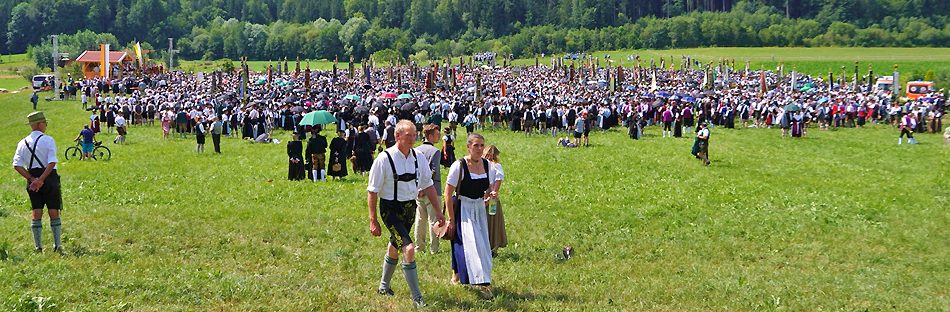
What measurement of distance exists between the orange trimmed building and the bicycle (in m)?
59.9

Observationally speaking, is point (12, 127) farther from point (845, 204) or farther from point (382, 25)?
point (382, 25)

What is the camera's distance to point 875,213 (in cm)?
1410

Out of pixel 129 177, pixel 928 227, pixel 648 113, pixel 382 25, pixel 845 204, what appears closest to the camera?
pixel 928 227

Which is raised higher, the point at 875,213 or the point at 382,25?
the point at 382,25

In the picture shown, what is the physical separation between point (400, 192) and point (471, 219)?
1.01 metres

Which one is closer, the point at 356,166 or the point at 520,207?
the point at 520,207

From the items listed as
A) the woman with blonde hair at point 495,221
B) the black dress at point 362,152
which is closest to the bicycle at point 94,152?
the black dress at point 362,152

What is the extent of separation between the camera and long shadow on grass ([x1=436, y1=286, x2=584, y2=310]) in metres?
7.56

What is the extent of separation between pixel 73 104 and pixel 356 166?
129ft

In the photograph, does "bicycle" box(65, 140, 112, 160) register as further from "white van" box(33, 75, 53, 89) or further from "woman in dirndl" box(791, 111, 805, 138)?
"white van" box(33, 75, 53, 89)

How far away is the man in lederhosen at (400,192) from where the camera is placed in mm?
7004

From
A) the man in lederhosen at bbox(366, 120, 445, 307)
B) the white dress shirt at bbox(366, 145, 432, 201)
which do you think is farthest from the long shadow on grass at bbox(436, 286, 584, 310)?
the white dress shirt at bbox(366, 145, 432, 201)

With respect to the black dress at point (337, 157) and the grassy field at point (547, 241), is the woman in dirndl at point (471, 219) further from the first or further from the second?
the black dress at point (337, 157)

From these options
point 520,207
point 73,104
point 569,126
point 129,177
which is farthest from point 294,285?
point 73,104
